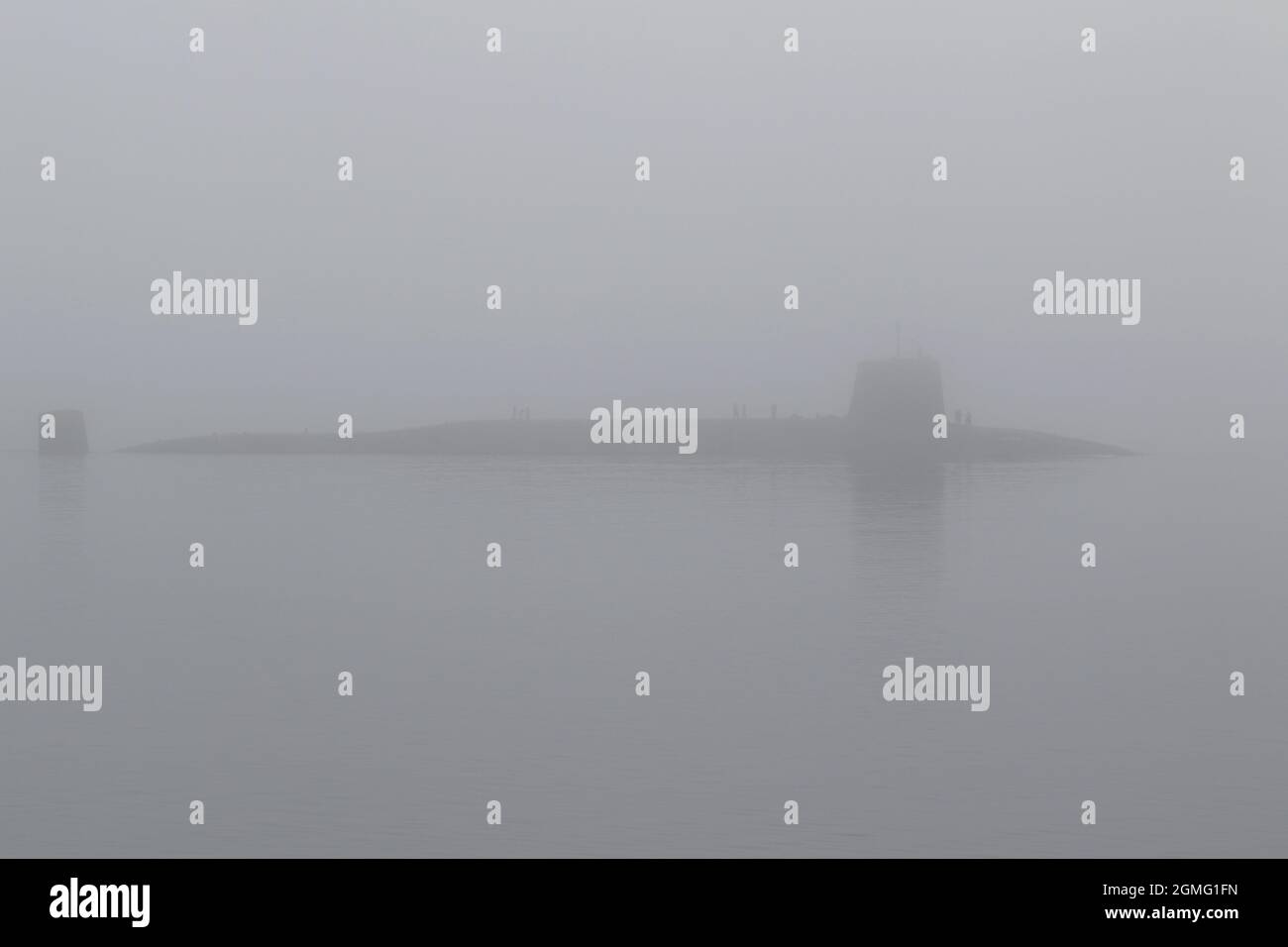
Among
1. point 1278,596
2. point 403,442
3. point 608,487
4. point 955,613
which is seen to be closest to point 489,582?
point 955,613

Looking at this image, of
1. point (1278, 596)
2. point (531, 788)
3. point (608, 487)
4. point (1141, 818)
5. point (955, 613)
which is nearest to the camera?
point (1141, 818)

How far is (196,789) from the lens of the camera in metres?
18.0

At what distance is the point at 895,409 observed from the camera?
80.2 meters

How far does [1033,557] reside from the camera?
41188 mm

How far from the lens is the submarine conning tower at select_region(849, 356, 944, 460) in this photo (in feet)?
261

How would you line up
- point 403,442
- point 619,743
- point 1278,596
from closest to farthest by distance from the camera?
point 619,743, point 1278,596, point 403,442

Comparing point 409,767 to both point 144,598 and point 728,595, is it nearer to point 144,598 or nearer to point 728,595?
point 728,595

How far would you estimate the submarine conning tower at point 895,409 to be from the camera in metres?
79.6

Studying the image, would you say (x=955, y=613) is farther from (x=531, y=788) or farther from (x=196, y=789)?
(x=196, y=789)

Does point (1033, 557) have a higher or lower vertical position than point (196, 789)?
higher

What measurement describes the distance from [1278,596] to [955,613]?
10.8m

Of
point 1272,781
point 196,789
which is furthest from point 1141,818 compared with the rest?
point 196,789

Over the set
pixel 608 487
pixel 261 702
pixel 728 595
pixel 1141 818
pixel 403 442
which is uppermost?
pixel 403 442

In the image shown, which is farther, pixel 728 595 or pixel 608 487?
pixel 608 487
